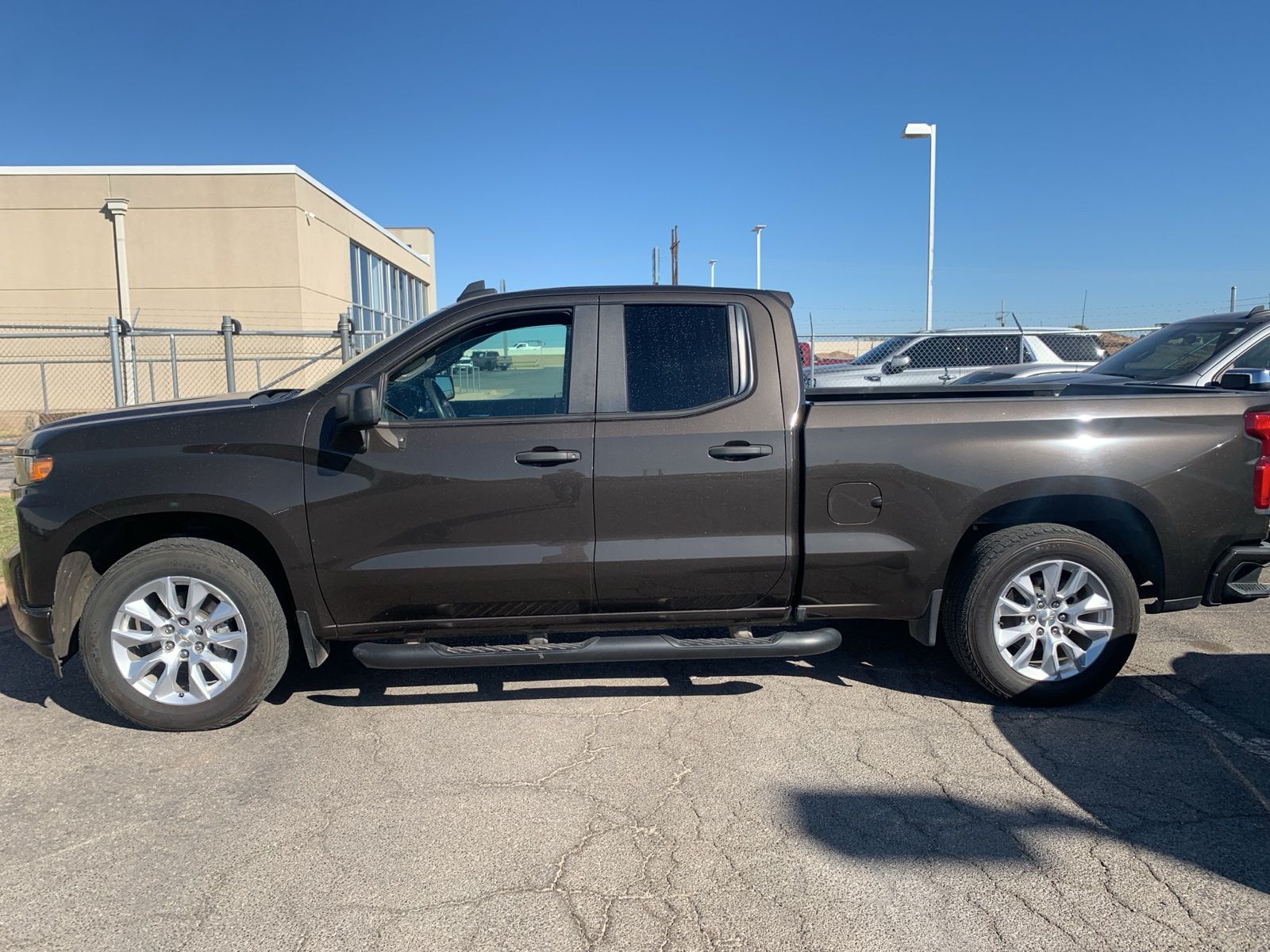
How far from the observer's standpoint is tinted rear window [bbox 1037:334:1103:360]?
47.7 feet

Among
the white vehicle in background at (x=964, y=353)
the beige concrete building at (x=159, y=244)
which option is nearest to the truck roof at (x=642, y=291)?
the white vehicle in background at (x=964, y=353)

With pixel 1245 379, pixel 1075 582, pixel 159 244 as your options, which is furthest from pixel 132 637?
pixel 159 244

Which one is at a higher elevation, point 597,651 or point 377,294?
point 377,294

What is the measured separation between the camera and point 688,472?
4.21 m

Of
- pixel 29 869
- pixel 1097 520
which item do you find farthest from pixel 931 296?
pixel 29 869

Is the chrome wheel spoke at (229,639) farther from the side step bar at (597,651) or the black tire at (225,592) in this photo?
the side step bar at (597,651)

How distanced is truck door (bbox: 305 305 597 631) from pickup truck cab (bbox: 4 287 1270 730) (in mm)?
11

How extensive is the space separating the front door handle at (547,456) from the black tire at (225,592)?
129cm

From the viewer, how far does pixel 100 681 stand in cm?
415

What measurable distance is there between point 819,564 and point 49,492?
341cm

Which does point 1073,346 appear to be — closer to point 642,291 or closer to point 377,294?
point 642,291

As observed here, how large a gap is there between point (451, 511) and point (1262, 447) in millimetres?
3746

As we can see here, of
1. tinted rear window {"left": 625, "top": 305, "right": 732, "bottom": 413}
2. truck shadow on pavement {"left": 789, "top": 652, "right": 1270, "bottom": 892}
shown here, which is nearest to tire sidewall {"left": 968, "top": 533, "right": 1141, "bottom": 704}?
truck shadow on pavement {"left": 789, "top": 652, "right": 1270, "bottom": 892}

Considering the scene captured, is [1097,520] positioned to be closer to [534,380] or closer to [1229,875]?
[1229,875]
